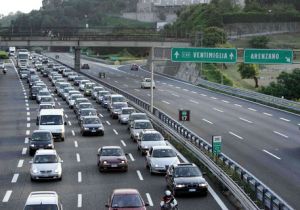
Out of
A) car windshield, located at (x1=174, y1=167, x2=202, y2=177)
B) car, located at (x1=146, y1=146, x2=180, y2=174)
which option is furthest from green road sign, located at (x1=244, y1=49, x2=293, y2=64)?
car windshield, located at (x1=174, y1=167, x2=202, y2=177)

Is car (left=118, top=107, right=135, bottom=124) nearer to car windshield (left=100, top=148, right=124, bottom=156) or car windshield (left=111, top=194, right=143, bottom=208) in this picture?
car windshield (left=100, top=148, right=124, bottom=156)

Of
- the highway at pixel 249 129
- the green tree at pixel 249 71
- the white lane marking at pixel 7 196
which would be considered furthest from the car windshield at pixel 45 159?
the green tree at pixel 249 71

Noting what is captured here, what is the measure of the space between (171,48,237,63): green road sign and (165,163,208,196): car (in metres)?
25.5

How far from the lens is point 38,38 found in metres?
108

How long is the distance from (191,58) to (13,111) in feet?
64.0

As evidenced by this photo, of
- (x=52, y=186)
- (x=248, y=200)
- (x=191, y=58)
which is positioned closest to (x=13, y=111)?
(x=191, y=58)

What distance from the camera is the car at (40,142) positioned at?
126 feet

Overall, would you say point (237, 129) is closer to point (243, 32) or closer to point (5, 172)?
point (5, 172)

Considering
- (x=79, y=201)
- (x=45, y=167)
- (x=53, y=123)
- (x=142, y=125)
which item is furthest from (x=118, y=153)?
(x=53, y=123)

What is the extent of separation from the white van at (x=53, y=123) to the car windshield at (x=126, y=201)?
2197 cm

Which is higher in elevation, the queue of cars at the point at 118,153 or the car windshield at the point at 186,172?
the car windshield at the point at 186,172

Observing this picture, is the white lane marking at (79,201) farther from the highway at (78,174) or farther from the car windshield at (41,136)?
the car windshield at (41,136)

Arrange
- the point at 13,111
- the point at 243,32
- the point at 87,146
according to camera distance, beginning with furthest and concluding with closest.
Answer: the point at 243,32, the point at 13,111, the point at 87,146

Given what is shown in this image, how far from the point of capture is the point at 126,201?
73.9 feet
